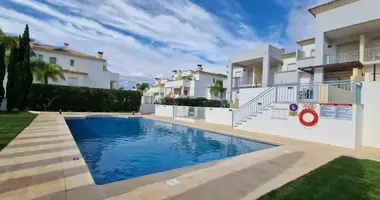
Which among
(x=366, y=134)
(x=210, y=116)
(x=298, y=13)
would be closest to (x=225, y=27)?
(x=298, y=13)

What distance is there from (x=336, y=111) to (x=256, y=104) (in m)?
5.10

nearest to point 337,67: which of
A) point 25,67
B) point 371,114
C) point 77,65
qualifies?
point 371,114

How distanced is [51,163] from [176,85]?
139 feet

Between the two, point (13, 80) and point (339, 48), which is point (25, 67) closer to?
point (13, 80)

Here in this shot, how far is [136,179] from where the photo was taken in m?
4.84

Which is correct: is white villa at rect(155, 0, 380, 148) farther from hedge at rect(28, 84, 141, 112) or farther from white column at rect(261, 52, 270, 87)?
hedge at rect(28, 84, 141, 112)

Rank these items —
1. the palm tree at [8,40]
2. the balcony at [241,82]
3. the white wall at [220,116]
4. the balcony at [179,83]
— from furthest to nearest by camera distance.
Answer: the balcony at [179,83] < the balcony at [241,82] < the palm tree at [8,40] < the white wall at [220,116]

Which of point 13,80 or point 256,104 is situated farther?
point 13,80

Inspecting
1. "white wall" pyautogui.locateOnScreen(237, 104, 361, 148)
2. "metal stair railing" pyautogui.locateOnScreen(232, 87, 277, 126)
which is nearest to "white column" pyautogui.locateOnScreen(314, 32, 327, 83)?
"metal stair railing" pyautogui.locateOnScreen(232, 87, 277, 126)

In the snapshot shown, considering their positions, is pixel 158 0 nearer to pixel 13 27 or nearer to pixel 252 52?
pixel 252 52

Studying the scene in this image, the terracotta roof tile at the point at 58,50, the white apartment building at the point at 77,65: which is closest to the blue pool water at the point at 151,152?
the white apartment building at the point at 77,65

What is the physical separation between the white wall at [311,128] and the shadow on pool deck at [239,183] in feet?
17.6

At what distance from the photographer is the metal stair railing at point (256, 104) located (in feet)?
46.7

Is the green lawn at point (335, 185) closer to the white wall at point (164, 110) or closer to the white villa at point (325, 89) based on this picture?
the white villa at point (325, 89)
